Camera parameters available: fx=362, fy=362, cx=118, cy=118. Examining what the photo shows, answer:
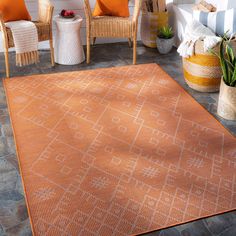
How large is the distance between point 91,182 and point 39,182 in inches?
12.8

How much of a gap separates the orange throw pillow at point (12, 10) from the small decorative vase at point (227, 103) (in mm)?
2205

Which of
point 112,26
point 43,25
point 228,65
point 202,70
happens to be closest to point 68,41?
point 43,25

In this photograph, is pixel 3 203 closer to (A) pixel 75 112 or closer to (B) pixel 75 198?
(B) pixel 75 198

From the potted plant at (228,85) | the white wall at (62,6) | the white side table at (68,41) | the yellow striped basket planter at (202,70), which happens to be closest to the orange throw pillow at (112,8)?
the white side table at (68,41)

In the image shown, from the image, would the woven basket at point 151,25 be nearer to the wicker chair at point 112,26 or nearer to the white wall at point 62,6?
the white wall at point 62,6

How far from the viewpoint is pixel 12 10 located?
375 cm

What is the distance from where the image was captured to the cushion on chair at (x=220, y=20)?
335 centimetres

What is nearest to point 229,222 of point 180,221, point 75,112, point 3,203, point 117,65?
point 180,221

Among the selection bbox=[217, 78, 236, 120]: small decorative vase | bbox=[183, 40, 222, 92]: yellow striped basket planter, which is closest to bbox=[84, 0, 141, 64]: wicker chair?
bbox=[183, 40, 222, 92]: yellow striped basket planter

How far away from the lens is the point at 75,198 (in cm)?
216

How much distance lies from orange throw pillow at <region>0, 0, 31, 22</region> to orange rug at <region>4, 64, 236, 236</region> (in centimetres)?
68

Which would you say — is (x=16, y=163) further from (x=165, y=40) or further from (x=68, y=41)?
(x=165, y=40)

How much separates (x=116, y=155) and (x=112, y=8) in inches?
84.6

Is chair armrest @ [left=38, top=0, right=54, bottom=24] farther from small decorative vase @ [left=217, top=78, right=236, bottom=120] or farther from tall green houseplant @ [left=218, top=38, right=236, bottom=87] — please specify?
small decorative vase @ [left=217, top=78, right=236, bottom=120]
